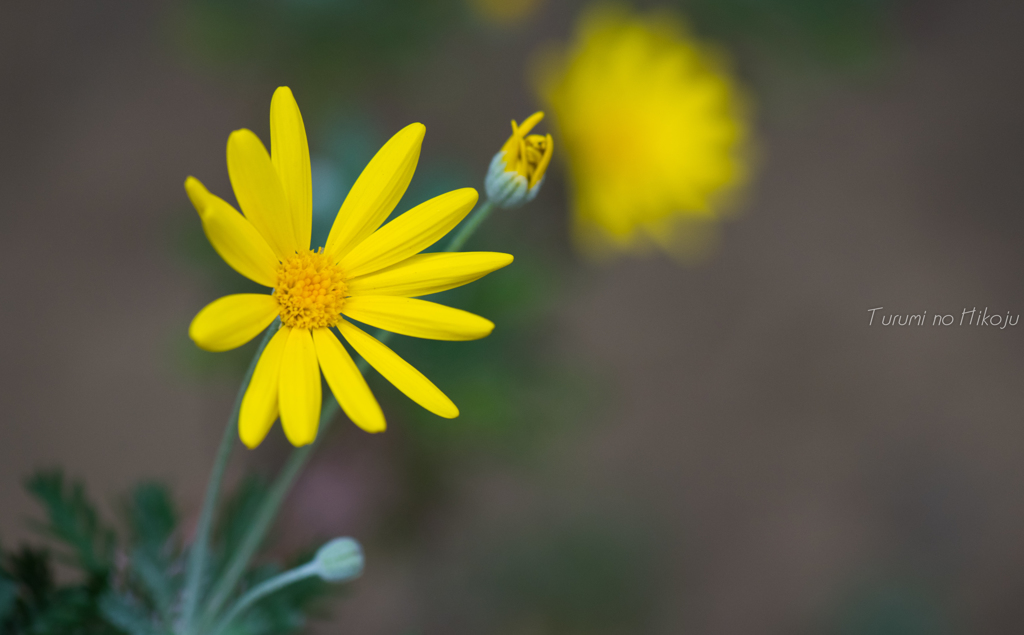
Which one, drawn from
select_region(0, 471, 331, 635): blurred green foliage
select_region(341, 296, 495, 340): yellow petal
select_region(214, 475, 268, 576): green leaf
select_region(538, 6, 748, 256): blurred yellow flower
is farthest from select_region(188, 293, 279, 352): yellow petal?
select_region(538, 6, 748, 256): blurred yellow flower

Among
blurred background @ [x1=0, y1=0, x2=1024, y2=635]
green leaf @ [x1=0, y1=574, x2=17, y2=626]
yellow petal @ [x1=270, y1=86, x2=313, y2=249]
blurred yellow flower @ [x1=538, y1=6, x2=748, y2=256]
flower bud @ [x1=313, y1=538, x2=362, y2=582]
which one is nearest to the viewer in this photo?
yellow petal @ [x1=270, y1=86, x2=313, y2=249]

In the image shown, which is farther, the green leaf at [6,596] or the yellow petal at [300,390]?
the green leaf at [6,596]

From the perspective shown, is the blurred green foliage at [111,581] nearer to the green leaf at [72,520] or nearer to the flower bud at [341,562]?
the green leaf at [72,520]

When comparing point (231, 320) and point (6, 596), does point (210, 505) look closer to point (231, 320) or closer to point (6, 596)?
point (231, 320)

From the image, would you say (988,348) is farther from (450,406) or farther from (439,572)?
(450,406)

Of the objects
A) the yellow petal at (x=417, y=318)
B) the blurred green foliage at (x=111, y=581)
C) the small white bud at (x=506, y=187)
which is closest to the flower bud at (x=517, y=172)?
the small white bud at (x=506, y=187)

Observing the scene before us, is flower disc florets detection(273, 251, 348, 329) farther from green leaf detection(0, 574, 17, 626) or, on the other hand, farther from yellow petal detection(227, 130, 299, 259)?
green leaf detection(0, 574, 17, 626)

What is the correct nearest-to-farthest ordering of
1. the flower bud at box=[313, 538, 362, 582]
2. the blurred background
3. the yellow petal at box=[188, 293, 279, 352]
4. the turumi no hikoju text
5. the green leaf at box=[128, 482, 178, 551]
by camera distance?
the yellow petal at box=[188, 293, 279, 352] → the flower bud at box=[313, 538, 362, 582] → the green leaf at box=[128, 482, 178, 551] → the blurred background → the turumi no hikoju text

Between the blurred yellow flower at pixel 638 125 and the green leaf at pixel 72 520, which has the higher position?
the blurred yellow flower at pixel 638 125

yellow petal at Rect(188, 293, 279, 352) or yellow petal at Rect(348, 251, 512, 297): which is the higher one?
yellow petal at Rect(348, 251, 512, 297)
